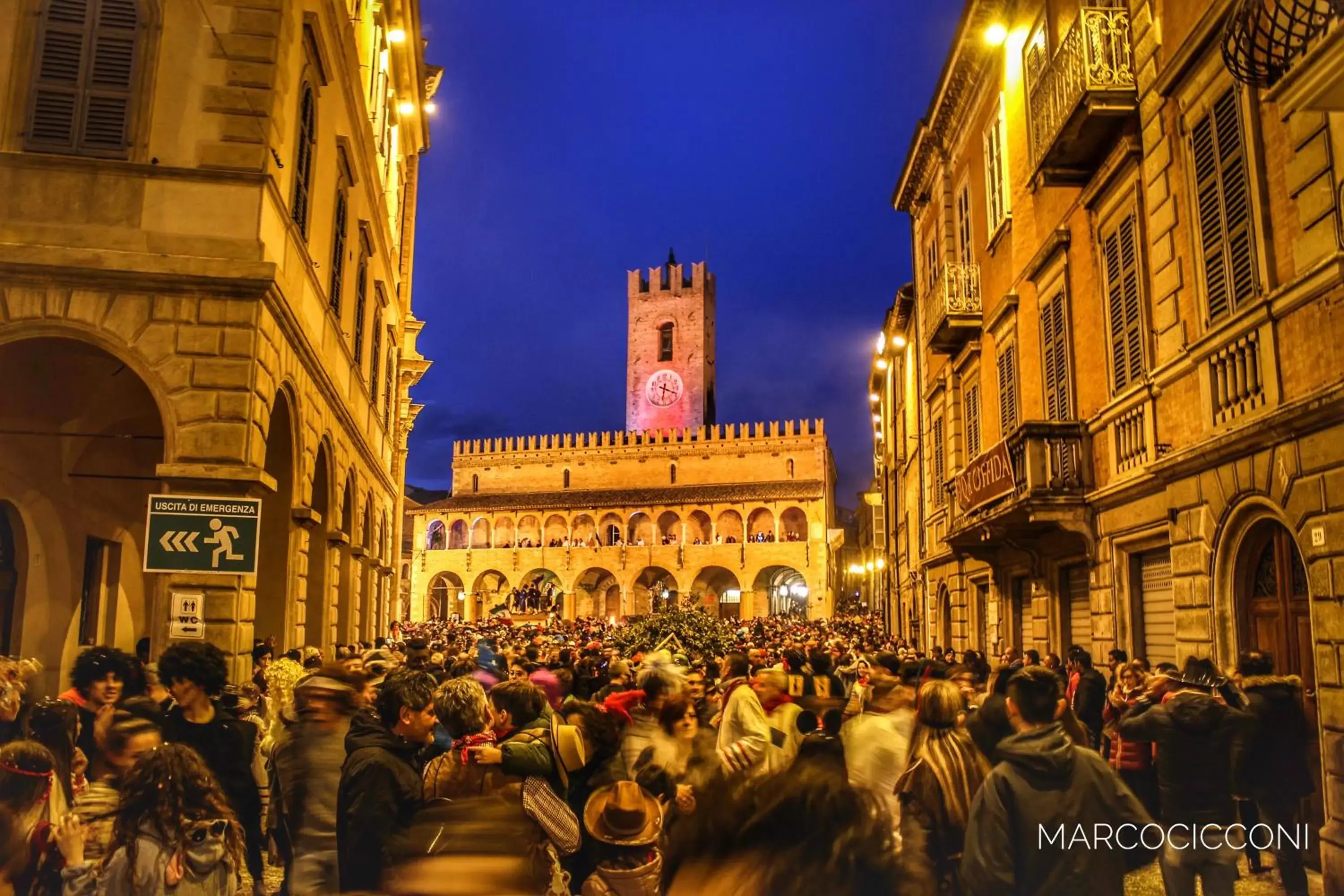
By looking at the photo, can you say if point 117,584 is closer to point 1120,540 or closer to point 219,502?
point 219,502

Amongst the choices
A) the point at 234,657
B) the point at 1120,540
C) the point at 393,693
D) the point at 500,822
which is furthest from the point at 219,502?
the point at 1120,540

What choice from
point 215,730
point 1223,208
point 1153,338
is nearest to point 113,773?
point 215,730

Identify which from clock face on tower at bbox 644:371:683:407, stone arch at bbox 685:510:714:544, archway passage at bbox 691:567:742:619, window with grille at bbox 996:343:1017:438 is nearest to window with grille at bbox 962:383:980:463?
window with grille at bbox 996:343:1017:438

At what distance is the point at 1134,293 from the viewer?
11492mm

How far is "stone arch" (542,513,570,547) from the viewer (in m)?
71.2

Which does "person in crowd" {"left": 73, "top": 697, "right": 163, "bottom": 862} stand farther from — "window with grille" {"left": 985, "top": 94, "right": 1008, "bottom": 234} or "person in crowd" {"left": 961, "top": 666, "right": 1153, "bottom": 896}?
"window with grille" {"left": 985, "top": 94, "right": 1008, "bottom": 234}

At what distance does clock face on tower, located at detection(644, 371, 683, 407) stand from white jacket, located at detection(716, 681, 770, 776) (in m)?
76.2

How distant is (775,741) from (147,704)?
3.64m

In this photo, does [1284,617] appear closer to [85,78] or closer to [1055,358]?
[1055,358]

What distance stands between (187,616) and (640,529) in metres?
61.8

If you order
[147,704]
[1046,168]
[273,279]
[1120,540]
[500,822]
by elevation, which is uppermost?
[1046,168]

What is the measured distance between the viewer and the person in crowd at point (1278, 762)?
22.1 feet

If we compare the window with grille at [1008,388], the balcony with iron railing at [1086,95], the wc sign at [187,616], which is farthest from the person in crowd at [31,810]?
the window with grille at [1008,388]

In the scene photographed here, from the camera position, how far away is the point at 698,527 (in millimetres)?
70000
